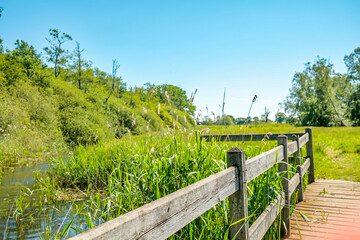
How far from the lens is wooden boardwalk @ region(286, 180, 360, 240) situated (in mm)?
4000

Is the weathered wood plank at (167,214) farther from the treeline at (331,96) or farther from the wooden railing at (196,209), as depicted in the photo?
the treeline at (331,96)

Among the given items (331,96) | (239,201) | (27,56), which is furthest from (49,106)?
(331,96)

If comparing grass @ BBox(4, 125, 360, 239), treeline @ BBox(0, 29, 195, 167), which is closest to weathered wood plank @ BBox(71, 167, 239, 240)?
grass @ BBox(4, 125, 360, 239)

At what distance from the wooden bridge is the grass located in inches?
6.8

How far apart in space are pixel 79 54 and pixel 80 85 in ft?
13.7

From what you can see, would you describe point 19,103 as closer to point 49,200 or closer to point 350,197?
point 49,200

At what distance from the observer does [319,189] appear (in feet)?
22.0

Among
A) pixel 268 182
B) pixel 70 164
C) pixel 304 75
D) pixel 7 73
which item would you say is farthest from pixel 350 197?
pixel 304 75

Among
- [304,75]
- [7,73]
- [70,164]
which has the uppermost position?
[304,75]

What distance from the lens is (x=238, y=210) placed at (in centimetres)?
254

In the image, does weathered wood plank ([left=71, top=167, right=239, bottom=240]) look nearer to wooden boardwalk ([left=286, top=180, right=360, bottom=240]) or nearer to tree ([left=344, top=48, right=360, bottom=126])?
wooden boardwalk ([left=286, top=180, right=360, bottom=240])

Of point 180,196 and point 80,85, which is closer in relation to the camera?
point 180,196

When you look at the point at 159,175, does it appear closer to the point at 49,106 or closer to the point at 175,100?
the point at 175,100

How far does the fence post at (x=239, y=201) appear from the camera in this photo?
2.49 meters
